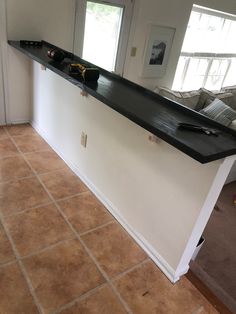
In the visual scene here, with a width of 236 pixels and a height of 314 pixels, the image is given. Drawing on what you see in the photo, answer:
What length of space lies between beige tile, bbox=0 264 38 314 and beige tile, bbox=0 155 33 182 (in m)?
0.89

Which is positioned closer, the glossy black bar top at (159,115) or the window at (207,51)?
the glossy black bar top at (159,115)

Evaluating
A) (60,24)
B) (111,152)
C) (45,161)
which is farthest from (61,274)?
(60,24)

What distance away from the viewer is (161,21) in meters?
3.59

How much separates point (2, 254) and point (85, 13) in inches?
100

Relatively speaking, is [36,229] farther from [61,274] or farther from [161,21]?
[161,21]

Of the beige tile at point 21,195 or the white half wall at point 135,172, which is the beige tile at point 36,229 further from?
the white half wall at point 135,172

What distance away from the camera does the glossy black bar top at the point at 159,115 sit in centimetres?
114

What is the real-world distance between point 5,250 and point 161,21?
11.3 ft

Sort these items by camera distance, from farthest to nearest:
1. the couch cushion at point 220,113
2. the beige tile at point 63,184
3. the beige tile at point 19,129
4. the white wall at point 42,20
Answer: the couch cushion at point 220,113 < the beige tile at point 19,129 < the white wall at point 42,20 < the beige tile at point 63,184

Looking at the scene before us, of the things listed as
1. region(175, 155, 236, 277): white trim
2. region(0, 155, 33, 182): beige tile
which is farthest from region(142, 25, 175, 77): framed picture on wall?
region(175, 155, 236, 277): white trim

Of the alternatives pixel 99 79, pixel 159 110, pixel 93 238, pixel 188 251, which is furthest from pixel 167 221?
pixel 99 79

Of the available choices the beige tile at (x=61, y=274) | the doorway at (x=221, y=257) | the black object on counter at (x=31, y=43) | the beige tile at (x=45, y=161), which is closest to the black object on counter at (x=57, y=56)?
the black object on counter at (x=31, y=43)

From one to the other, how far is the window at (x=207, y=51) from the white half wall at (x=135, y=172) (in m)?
2.71

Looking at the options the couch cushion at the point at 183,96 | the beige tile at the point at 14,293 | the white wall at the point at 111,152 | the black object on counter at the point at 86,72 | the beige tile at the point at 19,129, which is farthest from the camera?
the couch cushion at the point at 183,96
